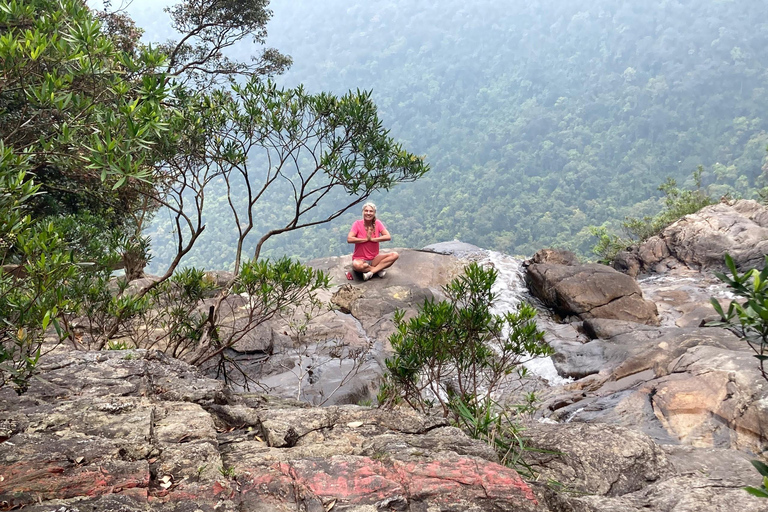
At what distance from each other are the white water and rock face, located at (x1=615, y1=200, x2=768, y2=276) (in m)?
4.77

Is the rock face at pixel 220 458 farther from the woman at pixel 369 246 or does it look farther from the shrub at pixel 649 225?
the shrub at pixel 649 225

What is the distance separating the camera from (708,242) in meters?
16.4

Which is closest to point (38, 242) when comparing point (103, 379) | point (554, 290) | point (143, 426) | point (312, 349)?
point (143, 426)

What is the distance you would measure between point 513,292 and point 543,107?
75.1m

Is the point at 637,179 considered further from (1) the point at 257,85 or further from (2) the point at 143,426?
(2) the point at 143,426

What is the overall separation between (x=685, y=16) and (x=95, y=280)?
4221 inches

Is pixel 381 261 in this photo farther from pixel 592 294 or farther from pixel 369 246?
pixel 592 294

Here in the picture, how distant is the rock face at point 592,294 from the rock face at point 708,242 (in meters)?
4.96

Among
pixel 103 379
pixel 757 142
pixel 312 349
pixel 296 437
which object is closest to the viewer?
pixel 296 437

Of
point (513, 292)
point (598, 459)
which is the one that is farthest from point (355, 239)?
point (598, 459)

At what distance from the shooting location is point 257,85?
6926 mm

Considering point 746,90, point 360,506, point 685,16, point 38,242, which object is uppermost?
point 685,16

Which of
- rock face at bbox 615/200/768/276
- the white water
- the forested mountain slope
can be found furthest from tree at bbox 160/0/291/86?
the forested mountain slope

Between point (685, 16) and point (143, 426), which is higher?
point (685, 16)
